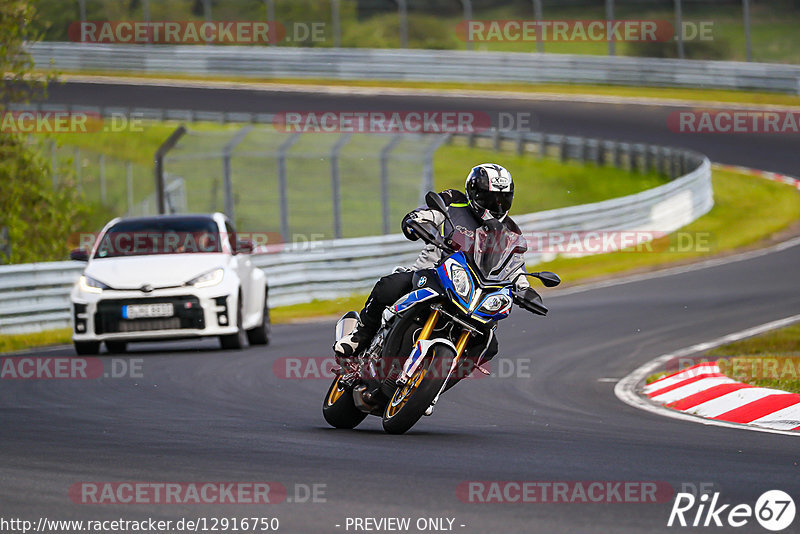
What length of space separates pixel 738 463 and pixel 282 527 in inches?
113

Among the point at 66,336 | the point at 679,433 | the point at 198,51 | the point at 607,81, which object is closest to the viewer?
the point at 679,433

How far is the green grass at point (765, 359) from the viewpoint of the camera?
1150 cm

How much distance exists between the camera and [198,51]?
1855 inches

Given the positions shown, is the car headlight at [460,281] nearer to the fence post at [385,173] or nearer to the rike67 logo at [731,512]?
the rike67 logo at [731,512]

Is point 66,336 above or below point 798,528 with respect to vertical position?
below

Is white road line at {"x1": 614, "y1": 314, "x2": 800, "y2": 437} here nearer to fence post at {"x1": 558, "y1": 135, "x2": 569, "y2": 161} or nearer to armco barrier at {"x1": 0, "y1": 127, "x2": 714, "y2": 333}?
armco barrier at {"x1": 0, "y1": 127, "x2": 714, "y2": 333}

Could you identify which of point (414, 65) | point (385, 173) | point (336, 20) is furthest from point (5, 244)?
point (336, 20)

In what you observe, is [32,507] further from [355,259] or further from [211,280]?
[355,259]

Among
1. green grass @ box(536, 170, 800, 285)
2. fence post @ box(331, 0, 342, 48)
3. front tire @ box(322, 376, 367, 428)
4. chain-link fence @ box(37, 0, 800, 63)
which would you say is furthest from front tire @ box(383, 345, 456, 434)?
fence post @ box(331, 0, 342, 48)

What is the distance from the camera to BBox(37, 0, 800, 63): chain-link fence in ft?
145

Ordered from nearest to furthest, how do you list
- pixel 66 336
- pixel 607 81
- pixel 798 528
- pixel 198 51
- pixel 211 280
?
pixel 798 528 → pixel 211 280 → pixel 66 336 → pixel 607 81 → pixel 198 51

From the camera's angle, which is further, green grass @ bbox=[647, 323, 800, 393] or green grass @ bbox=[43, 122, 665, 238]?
green grass @ bbox=[43, 122, 665, 238]

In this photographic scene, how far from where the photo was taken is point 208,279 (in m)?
15.0

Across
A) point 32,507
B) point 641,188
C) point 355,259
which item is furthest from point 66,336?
point 641,188
